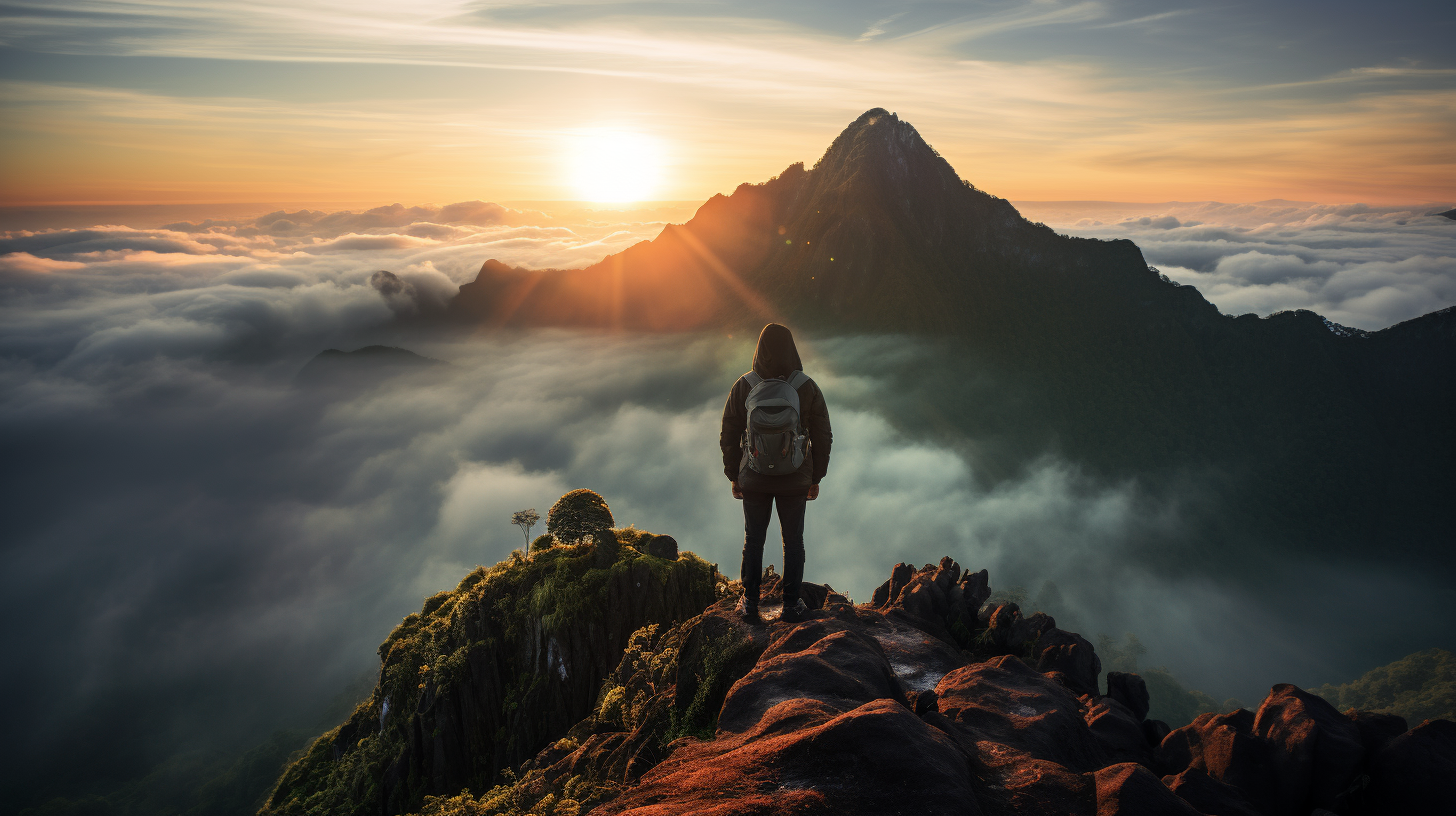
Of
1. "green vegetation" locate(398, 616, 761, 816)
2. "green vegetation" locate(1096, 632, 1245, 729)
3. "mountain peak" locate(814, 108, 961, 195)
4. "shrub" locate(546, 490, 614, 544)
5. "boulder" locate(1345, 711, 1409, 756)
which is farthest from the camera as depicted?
"mountain peak" locate(814, 108, 961, 195)

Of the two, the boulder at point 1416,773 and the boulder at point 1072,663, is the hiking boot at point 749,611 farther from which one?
the boulder at point 1416,773

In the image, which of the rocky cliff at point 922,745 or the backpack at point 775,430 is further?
the backpack at point 775,430

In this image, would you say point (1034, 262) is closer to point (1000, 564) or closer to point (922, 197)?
point (922, 197)

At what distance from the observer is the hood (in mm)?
10406

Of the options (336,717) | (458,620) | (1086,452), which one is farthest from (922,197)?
(336,717)

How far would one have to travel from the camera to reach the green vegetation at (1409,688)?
9747 centimetres

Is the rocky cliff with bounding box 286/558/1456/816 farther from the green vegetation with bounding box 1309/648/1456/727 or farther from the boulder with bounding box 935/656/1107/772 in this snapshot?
the green vegetation with bounding box 1309/648/1456/727

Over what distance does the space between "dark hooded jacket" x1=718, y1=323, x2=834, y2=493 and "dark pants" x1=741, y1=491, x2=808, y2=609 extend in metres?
0.28

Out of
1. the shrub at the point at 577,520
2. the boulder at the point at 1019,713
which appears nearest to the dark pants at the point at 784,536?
the boulder at the point at 1019,713

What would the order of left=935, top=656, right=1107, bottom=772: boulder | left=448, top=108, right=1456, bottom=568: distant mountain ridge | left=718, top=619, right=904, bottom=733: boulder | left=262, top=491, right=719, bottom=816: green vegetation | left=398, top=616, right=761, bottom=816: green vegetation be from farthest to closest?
1. left=448, top=108, right=1456, bottom=568: distant mountain ridge
2. left=262, top=491, right=719, bottom=816: green vegetation
3. left=398, top=616, right=761, bottom=816: green vegetation
4. left=935, top=656, right=1107, bottom=772: boulder
5. left=718, top=619, right=904, bottom=733: boulder

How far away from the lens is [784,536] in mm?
10883

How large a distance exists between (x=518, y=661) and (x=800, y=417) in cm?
2271

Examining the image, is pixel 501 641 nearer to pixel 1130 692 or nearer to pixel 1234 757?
pixel 1130 692

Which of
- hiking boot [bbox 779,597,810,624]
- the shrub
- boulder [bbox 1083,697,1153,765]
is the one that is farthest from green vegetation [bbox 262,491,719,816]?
boulder [bbox 1083,697,1153,765]
